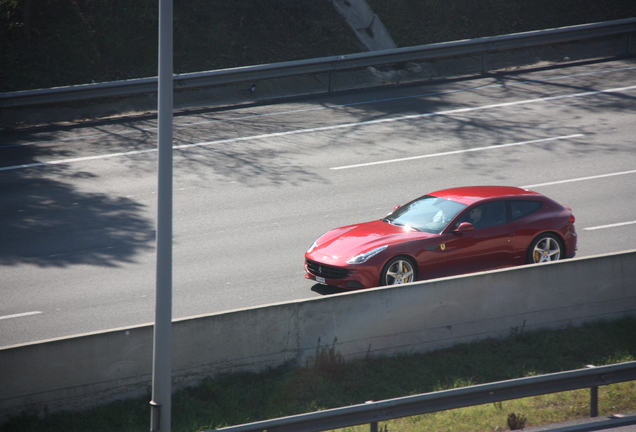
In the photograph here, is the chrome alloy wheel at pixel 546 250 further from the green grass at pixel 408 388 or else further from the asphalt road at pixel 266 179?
the green grass at pixel 408 388

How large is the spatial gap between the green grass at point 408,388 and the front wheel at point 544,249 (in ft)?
4.94

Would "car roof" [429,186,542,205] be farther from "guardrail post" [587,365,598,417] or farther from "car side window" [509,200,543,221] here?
"guardrail post" [587,365,598,417]

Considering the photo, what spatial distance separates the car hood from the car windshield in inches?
7.3

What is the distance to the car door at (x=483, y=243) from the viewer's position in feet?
34.2

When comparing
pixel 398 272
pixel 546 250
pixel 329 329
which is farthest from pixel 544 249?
pixel 329 329

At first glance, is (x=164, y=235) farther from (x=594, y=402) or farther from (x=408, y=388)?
(x=594, y=402)

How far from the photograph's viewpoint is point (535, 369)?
886 cm

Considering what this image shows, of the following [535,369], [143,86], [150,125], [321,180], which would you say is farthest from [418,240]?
[143,86]

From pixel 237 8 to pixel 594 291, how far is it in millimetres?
19449

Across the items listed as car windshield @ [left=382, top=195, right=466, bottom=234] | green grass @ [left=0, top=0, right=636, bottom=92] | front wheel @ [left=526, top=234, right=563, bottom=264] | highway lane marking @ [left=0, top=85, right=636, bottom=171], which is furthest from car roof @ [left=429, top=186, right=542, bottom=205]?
green grass @ [left=0, top=0, right=636, bottom=92]

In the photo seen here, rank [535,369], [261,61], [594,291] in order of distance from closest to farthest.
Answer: [535,369] < [594,291] < [261,61]

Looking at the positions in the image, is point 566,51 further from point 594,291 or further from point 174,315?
point 174,315

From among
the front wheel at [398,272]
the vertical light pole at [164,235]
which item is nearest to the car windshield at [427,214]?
the front wheel at [398,272]

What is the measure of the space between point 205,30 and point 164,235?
19.6 m
